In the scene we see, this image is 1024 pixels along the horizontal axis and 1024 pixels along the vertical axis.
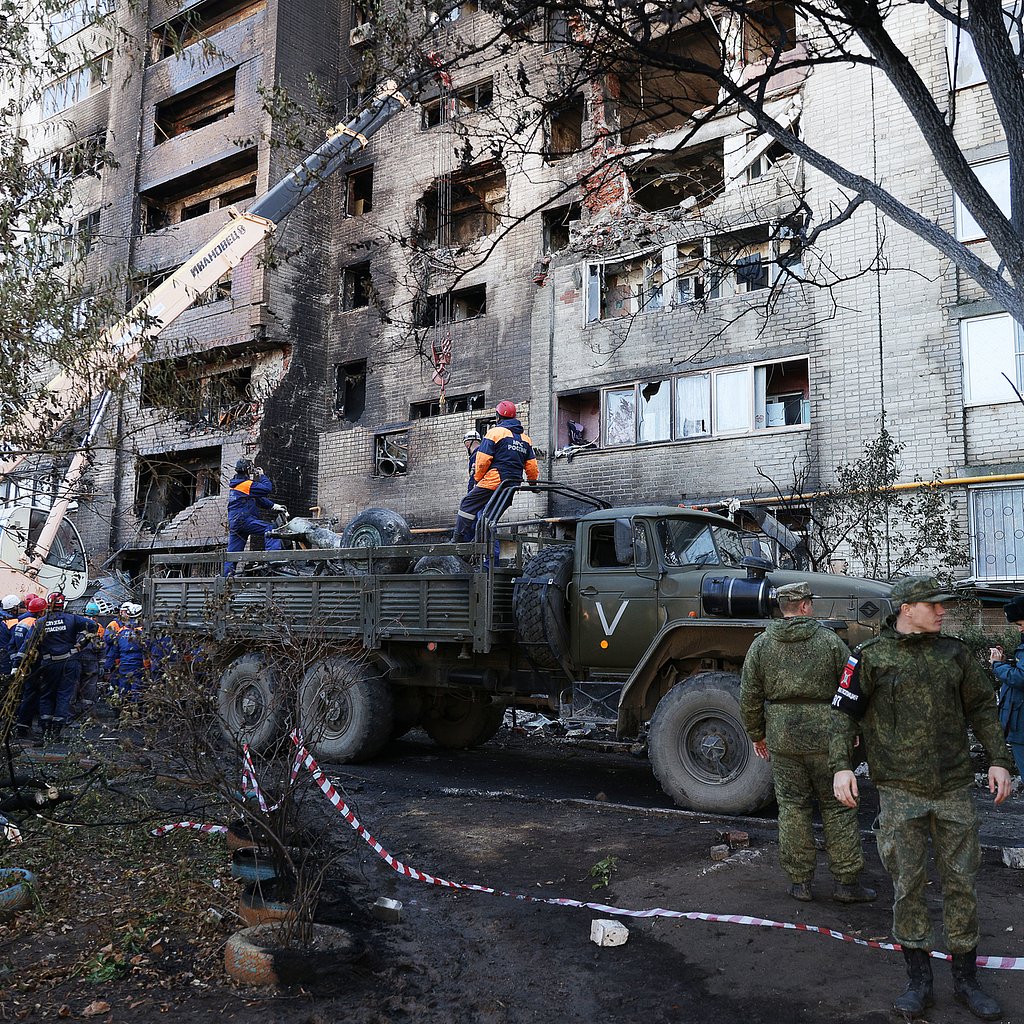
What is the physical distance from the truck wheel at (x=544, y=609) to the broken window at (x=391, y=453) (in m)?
12.8

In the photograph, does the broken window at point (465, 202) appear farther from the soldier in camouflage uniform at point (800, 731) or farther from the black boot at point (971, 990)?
the black boot at point (971, 990)

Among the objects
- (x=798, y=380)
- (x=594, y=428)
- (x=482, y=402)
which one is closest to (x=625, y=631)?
(x=798, y=380)

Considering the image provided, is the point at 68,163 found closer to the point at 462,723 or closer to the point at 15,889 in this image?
the point at 15,889

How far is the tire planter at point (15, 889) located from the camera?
4852 mm

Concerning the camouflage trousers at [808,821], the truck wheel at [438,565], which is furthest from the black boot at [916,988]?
the truck wheel at [438,565]

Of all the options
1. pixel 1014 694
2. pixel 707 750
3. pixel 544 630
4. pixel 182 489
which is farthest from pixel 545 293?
pixel 1014 694

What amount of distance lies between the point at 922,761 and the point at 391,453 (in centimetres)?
1871

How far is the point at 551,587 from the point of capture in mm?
8711

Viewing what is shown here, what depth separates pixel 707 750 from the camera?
741cm

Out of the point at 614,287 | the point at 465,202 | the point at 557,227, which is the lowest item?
the point at 614,287

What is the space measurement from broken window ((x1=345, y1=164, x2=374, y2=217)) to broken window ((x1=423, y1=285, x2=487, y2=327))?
4478 millimetres

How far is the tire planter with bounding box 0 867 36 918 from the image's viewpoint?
4.85 meters

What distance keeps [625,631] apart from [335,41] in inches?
923

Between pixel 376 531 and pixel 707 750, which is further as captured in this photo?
pixel 376 531
